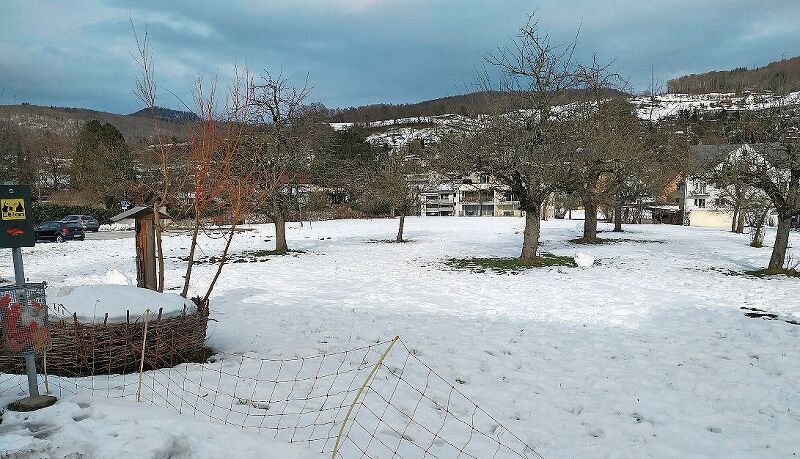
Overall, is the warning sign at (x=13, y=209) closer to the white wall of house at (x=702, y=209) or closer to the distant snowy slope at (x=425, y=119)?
the white wall of house at (x=702, y=209)

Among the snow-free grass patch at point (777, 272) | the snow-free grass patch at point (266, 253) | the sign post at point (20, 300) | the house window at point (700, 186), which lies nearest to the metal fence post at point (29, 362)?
the sign post at point (20, 300)

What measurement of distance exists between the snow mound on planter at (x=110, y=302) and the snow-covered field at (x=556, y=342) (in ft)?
4.68

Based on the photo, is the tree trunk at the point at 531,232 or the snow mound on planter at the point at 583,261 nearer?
the snow mound on planter at the point at 583,261

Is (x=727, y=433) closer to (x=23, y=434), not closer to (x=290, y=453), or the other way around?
(x=290, y=453)

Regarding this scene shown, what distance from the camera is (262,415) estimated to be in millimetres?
4586

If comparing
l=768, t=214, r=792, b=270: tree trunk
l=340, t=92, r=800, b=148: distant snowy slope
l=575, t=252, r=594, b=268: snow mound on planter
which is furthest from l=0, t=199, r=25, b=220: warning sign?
l=340, t=92, r=800, b=148: distant snowy slope

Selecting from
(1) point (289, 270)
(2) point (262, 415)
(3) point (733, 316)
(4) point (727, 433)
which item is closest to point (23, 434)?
(2) point (262, 415)

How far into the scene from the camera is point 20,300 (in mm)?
3967

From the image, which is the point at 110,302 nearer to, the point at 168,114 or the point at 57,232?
the point at 168,114

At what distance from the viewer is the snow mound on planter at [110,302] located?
213 inches

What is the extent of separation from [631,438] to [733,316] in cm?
611

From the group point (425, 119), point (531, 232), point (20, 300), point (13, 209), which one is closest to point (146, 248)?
point (13, 209)

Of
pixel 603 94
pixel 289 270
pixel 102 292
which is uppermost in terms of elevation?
pixel 603 94

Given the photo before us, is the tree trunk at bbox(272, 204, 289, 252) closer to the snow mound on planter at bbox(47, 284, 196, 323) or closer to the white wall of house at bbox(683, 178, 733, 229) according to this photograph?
the snow mound on planter at bbox(47, 284, 196, 323)
